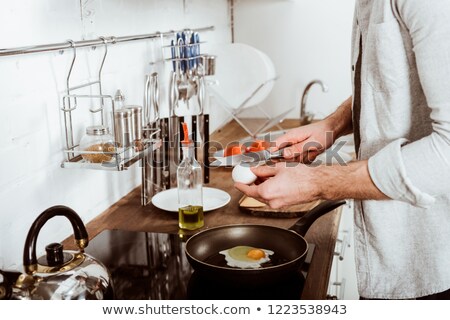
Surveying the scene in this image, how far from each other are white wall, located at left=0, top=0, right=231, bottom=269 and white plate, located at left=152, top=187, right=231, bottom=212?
14 cm

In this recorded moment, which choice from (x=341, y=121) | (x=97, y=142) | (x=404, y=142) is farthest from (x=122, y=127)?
(x=404, y=142)

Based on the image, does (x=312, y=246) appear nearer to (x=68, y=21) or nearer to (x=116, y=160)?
(x=116, y=160)

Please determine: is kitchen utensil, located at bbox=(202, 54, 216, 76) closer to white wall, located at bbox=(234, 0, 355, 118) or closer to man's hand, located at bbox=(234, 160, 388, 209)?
white wall, located at bbox=(234, 0, 355, 118)

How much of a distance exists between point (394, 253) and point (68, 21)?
35.5 inches

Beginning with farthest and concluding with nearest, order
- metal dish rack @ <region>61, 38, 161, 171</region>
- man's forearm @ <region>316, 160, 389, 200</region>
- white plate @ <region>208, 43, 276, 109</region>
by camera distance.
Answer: white plate @ <region>208, 43, 276, 109</region> → metal dish rack @ <region>61, 38, 161, 171</region> → man's forearm @ <region>316, 160, 389, 200</region>

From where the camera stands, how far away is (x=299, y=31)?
9.22 feet

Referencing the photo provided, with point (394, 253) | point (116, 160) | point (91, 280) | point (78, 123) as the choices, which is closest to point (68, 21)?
point (78, 123)

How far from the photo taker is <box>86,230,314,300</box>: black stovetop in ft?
3.49

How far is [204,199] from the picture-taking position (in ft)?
5.33

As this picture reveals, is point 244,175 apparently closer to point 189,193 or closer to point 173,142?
point 189,193

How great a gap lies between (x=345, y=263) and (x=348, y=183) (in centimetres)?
95

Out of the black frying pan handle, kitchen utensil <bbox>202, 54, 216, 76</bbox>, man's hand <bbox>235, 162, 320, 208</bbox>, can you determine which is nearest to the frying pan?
the black frying pan handle

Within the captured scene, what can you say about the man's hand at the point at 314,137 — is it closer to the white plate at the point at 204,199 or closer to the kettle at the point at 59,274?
the white plate at the point at 204,199

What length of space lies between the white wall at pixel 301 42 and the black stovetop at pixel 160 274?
1.68 meters
